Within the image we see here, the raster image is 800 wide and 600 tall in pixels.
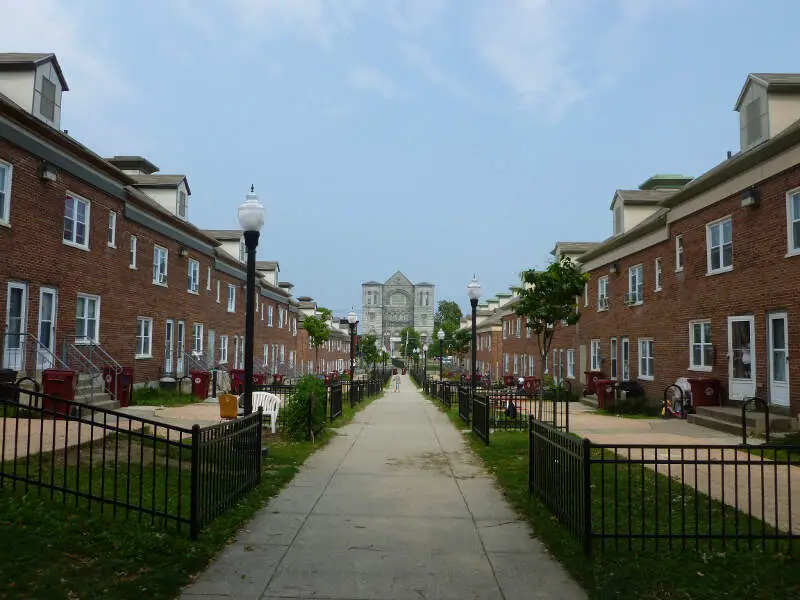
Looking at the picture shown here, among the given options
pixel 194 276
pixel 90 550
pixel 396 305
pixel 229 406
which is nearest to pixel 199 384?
pixel 194 276

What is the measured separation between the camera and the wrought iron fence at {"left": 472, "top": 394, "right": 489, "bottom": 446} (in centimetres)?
1432

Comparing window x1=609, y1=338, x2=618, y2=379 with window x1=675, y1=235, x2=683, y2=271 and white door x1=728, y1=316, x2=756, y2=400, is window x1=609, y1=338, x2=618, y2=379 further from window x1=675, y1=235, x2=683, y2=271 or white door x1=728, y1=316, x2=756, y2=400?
white door x1=728, y1=316, x2=756, y2=400

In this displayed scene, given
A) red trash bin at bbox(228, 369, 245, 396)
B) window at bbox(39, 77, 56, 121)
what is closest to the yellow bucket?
window at bbox(39, 77, 56, 121)

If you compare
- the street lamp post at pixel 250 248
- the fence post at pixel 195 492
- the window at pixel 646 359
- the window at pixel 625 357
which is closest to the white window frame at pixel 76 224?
the street lamp post at pixel 250 248

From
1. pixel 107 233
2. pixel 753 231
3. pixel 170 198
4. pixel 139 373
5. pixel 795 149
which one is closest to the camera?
pixel 795 149

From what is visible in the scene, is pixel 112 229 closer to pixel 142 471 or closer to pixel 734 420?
pixel 142 471

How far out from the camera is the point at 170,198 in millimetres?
28891

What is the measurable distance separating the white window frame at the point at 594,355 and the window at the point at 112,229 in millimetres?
20690

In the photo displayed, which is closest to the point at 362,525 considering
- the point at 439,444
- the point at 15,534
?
the point at 15,534

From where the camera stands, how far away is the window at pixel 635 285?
25469 millimetres

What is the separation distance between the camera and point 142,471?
7914 mm

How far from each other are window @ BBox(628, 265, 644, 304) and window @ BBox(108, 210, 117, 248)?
61.8ft

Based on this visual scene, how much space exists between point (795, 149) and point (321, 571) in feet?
46.5

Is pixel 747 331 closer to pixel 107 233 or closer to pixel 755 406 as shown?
pixel 755 406
